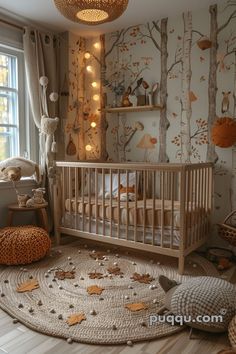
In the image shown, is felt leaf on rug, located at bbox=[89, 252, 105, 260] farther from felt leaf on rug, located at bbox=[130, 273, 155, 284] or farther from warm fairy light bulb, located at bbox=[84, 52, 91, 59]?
warm fairy light bulb, located at bbox=[84, 52, 91, 59]

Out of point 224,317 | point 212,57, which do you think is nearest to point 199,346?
point 224,317

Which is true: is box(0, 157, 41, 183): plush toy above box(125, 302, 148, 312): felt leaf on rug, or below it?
above

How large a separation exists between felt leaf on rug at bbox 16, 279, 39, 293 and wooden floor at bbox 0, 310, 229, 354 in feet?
1.46

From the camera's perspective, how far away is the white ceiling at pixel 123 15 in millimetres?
2750

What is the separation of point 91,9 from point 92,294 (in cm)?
171

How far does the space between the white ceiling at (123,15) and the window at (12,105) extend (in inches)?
15.1

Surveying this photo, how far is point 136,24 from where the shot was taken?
10.7 ft

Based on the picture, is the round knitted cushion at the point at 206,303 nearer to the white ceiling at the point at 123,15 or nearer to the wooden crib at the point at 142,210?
the wooden crib at the point at 142,210

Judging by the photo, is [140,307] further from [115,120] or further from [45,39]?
[45,39]

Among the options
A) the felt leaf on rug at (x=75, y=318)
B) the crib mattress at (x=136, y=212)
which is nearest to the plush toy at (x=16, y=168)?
the crib mattress at (x=136, y=212)

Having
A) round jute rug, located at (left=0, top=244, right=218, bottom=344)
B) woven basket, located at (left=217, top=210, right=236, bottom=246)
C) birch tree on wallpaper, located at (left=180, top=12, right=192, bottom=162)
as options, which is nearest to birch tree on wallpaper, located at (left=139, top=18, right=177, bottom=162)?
birch tree on wallpaper, located at (left=180, top=12, right=192, bottom=162)

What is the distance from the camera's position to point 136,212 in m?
2.59

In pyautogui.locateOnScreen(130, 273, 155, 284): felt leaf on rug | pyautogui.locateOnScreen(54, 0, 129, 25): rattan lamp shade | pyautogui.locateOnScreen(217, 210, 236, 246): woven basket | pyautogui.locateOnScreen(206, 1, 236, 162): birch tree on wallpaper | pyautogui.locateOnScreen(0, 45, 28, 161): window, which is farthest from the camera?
pyautogui.locateOnScreen(0, 45, 28, 161): window

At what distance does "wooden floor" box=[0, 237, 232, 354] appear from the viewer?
1478 mm
